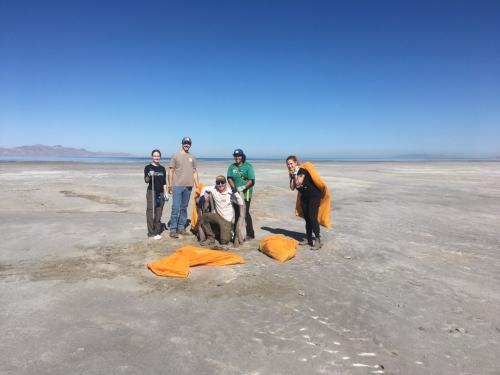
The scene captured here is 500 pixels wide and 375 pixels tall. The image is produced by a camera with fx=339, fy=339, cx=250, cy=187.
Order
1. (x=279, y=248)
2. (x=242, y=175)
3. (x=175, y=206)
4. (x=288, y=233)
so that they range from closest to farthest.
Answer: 1. (x=279, y=248)
2. (x=242, y=175)
3. (x=175, y=206)
4. (x=288, y=233)

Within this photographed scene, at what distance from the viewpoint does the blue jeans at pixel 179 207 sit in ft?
24.5

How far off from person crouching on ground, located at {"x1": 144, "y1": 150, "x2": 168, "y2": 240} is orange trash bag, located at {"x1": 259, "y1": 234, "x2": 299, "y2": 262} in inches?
97.0

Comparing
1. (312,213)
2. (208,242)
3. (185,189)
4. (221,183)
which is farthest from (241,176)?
(312,213)

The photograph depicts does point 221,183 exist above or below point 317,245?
above

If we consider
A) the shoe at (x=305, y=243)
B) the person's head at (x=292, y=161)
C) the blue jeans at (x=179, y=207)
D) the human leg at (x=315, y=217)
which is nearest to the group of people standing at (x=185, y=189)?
the blue jeans at (x=179, y=207)

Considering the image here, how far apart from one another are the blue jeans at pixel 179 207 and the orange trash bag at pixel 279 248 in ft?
7.12

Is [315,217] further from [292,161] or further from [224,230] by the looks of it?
[224,230]

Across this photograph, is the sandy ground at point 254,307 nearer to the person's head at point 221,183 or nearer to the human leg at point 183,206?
the human leg at point 183,206

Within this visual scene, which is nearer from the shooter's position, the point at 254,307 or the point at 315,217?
the point at 254,307

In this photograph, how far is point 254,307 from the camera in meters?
4.16

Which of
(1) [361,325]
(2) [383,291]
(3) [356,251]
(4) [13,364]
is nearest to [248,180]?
(3) [356,251]

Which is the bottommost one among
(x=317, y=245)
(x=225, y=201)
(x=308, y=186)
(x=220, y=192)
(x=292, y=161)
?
(x=317, y=245)

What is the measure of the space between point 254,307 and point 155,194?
4.10m

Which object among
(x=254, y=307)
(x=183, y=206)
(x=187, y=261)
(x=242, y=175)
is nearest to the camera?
(x=254, y=307)
